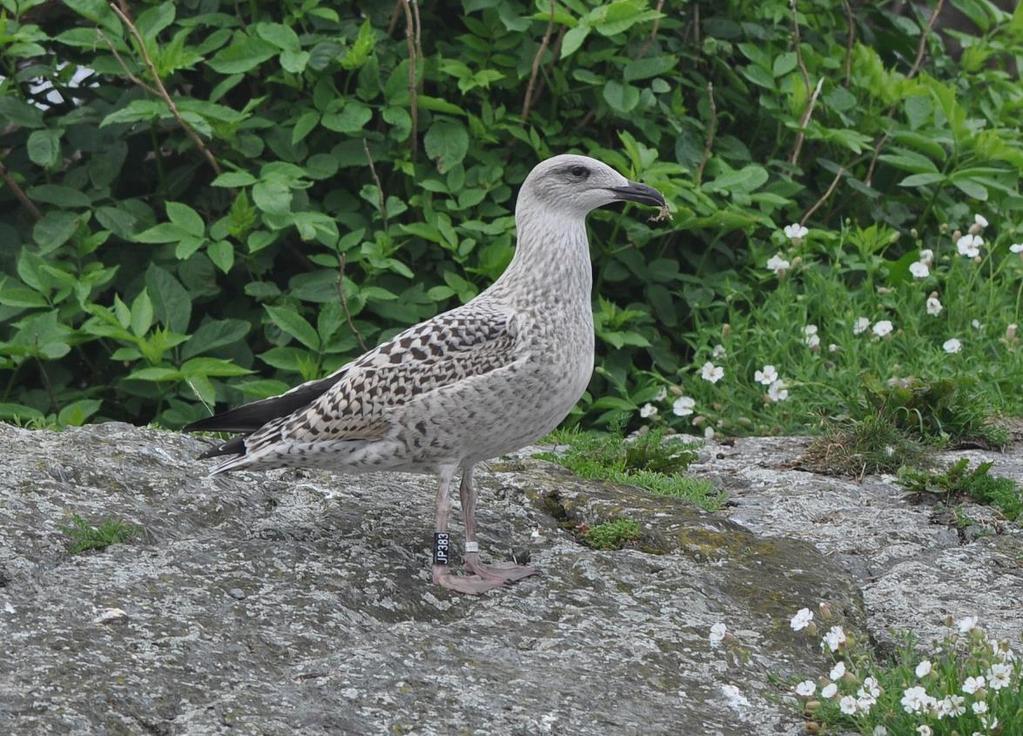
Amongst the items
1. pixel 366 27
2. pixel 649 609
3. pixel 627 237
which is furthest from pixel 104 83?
pixel 649 609

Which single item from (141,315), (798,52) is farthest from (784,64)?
(141,315)

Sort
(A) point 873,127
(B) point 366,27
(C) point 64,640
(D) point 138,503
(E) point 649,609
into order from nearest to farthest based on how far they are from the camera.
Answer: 1. (C) point 64,640
2. (E) point 649,609
3. (D) point 138,503
4. (B) point 366,27
5. (A) point 873,127

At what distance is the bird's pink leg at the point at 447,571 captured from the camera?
4.60 metres

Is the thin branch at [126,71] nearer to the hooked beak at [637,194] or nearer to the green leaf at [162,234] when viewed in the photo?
the green leaf at [162,234]

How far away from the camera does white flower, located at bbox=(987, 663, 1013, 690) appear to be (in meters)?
3.59

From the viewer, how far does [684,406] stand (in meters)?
7.03

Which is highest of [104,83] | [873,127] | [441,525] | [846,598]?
[104,83]

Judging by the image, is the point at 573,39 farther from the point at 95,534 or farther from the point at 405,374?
the point at 95,534

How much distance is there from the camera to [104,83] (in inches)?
299

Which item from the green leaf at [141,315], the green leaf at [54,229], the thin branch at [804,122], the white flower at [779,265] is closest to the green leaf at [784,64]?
the thin branch at [804,122]

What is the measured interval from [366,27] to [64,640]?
383 cm

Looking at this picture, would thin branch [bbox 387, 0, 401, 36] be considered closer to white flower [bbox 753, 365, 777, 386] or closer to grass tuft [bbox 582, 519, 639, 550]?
white flower [bbox 753, 365, 777, 386]

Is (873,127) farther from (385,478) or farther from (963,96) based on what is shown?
(385,478)

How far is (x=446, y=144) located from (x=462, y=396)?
281 cm
